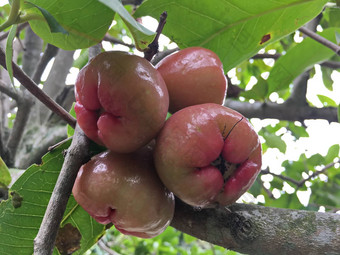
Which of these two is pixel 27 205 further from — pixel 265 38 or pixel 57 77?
pixel 57 77

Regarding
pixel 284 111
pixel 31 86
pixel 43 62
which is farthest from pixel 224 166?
pixel 43 62

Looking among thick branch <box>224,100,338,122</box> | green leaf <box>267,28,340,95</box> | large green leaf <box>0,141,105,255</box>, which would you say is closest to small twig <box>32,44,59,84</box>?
thick branch <box>224,100,338,122</box>

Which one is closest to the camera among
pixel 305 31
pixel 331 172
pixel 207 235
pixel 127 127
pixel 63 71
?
pixel 127 127

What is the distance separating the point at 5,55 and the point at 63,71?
153 centimetres

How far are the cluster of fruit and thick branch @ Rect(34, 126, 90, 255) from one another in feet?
0.10

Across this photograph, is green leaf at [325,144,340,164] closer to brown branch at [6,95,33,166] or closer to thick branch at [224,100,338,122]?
thick branch at [224,100,338,122]

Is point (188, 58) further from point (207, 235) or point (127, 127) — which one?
point (207, 235)

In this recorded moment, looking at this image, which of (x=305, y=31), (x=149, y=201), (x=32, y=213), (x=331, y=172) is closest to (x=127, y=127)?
(x=149, y=201)

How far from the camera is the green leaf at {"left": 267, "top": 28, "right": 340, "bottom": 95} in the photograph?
1.39 metres

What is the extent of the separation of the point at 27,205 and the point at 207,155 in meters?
0.44

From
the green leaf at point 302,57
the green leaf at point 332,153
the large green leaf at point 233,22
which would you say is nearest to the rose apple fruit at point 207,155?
the large green leaf at point 233,22

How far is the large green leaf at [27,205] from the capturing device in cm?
86

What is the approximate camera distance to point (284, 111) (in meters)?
1.76

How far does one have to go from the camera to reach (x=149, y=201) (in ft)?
2.33
